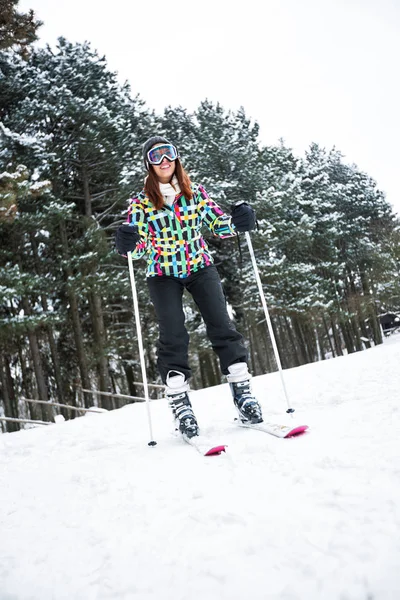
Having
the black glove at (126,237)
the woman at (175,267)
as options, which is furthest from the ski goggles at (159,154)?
the black glove at (126,237)

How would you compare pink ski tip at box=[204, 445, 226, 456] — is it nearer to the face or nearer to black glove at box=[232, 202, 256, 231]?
black glove at box=[232, 202, 256, 231]

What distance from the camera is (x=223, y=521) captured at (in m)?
1.39

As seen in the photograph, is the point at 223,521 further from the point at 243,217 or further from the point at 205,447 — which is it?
the point at 243,217

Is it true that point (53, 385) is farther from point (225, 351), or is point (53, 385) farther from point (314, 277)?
point (225, 351)

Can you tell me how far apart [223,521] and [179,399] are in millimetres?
1670

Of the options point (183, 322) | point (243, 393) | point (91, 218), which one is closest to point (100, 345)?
point (91, 218)

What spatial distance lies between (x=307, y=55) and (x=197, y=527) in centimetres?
22770

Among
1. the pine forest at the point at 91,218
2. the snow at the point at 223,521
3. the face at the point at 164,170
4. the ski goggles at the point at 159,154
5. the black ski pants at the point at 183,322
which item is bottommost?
the snow at the point at 223,521

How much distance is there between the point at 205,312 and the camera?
10.6 feet

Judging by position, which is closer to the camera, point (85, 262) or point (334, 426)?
point (334, 426)

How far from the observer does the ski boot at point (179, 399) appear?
9.62 ft

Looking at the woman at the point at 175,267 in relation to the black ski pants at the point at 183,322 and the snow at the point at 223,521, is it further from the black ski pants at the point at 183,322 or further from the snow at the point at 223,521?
the snow at the point at 223,521

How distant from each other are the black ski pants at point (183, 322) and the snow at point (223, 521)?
25.8 inches

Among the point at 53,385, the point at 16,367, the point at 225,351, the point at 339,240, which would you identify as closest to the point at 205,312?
the point at 225,351
